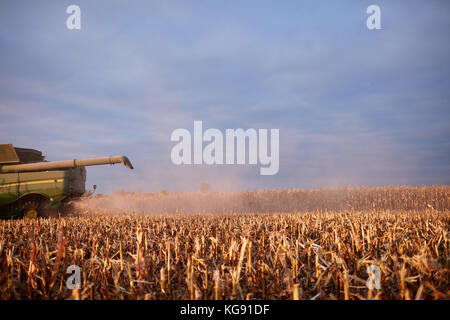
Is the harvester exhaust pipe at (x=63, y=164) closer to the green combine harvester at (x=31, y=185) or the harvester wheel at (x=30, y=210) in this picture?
the green combine harvester at (x=31, y=185)

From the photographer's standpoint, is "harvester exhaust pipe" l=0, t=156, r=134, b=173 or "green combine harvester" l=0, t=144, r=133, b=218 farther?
"harvester exhaust pipe" l=0, t=156, r=134, b=173

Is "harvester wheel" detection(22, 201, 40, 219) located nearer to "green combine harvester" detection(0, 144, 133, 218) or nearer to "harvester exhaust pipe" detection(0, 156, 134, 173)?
"green combine harvester" detection(0, 144, 133, 218)

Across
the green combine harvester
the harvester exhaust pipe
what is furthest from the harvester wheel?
the harvester exhaust pipe

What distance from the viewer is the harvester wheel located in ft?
39.4

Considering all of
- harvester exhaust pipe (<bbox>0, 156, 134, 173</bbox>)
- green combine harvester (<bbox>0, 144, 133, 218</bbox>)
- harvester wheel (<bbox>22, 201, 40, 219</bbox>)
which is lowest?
harvester wheel (<bbox>22, 201, 40, 219</bbox>)

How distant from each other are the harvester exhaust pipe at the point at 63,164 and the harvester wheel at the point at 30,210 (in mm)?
1500

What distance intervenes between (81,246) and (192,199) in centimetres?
1647

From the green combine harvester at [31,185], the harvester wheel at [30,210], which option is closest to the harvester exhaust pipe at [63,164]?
the green combine harvester at [31,185]

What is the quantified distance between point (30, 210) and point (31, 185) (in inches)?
41.7

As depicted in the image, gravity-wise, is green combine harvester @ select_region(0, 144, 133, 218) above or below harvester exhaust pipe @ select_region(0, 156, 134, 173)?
below

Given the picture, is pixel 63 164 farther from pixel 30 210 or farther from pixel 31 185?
pixel 30 210
